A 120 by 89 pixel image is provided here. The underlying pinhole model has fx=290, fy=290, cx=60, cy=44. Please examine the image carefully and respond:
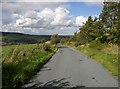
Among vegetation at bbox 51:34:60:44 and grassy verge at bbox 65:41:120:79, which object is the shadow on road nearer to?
grassy verge at bbox 65:41:120:79

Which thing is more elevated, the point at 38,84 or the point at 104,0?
the point at 104,0

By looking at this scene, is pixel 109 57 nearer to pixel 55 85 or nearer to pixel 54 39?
pixel 55 85

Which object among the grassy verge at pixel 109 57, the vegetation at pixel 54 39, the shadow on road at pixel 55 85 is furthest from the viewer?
the vegetation at pixel 54 39

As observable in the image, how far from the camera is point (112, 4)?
38375mm

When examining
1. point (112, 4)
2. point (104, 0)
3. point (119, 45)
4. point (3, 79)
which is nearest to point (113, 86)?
point (3, 79)

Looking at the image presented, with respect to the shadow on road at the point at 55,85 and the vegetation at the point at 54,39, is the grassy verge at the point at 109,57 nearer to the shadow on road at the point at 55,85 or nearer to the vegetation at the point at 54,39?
the shadow on road at the point at 55,85

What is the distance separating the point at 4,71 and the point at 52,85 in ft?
12.2

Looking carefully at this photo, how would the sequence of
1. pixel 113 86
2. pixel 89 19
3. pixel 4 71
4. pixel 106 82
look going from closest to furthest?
1. pixel 113 86
2. pixel 106 82
3. pixel 4 71
4. pixel 89 19

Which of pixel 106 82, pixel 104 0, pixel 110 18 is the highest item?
pixel 104 0

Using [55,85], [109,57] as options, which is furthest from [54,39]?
[55,85]

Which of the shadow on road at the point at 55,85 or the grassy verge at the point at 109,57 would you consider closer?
the shadow on road at the point at 55,85

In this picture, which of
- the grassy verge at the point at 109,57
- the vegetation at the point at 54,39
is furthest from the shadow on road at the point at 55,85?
the vegetation at the point at 54,39

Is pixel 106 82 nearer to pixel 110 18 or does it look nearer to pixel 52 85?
pixel 52 85

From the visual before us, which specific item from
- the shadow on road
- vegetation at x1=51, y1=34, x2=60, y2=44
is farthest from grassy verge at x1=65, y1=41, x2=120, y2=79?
vegetation at x1=51, y1=34, x2=60, y2=44
